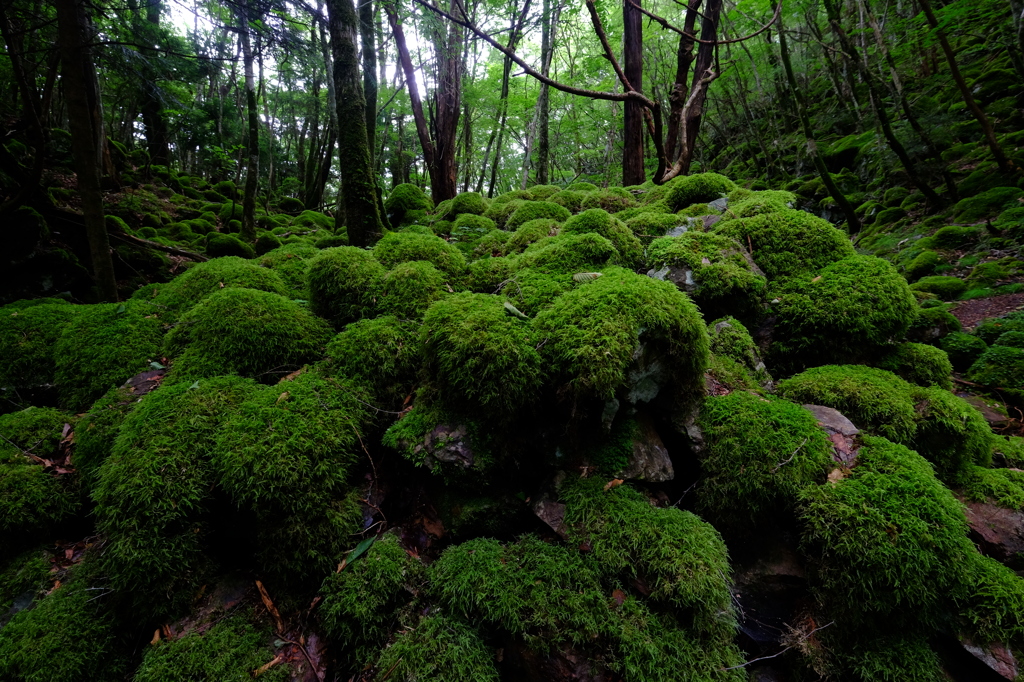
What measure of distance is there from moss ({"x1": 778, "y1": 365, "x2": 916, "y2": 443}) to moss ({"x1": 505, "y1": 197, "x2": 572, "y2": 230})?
3348 mm

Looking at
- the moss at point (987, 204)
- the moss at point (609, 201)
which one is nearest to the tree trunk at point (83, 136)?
the moss at point (609, 201)

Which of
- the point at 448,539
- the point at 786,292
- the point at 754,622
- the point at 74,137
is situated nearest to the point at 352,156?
the point at 74,137

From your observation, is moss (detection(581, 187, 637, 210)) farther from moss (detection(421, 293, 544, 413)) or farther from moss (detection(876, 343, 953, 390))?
moss (detection(421, 293, 544, 413))

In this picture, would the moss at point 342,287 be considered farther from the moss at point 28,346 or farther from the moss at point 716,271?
the moss at point 716,271

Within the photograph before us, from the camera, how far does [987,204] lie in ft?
24.3

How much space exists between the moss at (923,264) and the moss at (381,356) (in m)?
8.91

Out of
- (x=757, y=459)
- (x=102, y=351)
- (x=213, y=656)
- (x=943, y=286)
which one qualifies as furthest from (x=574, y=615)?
(x=943, y=286)

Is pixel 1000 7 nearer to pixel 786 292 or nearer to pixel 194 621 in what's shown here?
pixel 786 292

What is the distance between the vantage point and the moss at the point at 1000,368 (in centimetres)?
397

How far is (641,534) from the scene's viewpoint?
2.17 metres

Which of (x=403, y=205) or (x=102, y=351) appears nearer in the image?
(x=102, y=351)

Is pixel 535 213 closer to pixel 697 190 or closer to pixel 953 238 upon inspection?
pixel 697 190

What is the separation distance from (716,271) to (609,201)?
8.46 ft

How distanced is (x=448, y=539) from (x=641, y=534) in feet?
3.76
